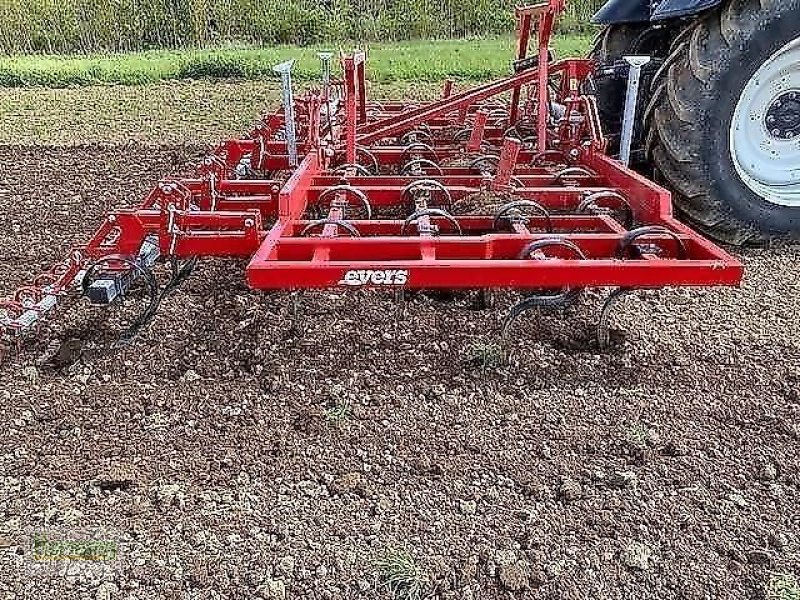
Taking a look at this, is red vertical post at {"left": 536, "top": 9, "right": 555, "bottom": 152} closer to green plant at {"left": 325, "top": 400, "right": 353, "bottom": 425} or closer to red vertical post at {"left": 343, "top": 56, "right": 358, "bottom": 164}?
red vertical post at {"left": 343, "top": 56, "right": 358, "bottom": 164}

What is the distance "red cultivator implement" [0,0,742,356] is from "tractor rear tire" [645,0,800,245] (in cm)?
31

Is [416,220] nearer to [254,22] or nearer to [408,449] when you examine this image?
[408,449]

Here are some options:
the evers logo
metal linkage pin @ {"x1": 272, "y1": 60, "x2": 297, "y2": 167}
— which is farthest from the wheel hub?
the evers logo

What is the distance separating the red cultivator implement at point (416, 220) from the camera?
8.86 ft

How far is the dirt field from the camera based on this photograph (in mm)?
2229

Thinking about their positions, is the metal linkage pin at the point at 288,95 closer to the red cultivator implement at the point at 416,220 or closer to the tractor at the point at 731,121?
the red cultivator implement at the point at 416,220

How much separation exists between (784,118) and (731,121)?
0.57m

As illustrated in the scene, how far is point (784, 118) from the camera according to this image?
4082mm

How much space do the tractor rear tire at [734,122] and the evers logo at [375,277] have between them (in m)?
1.71

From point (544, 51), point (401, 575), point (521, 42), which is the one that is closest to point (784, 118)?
point (544, 51)

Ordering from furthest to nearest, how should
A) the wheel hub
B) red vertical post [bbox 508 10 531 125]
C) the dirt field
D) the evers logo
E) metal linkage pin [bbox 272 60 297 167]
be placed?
red vertical post [bbox 508 10 531 125], the wheel hub, metal linkage pin [bbox 272 60 297 167], the evers logo, the dirt field

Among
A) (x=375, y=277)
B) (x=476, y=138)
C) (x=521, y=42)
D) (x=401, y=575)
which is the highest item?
(x=521, y=42)

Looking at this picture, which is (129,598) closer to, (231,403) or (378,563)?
(378,563)

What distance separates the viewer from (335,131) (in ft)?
15.9
